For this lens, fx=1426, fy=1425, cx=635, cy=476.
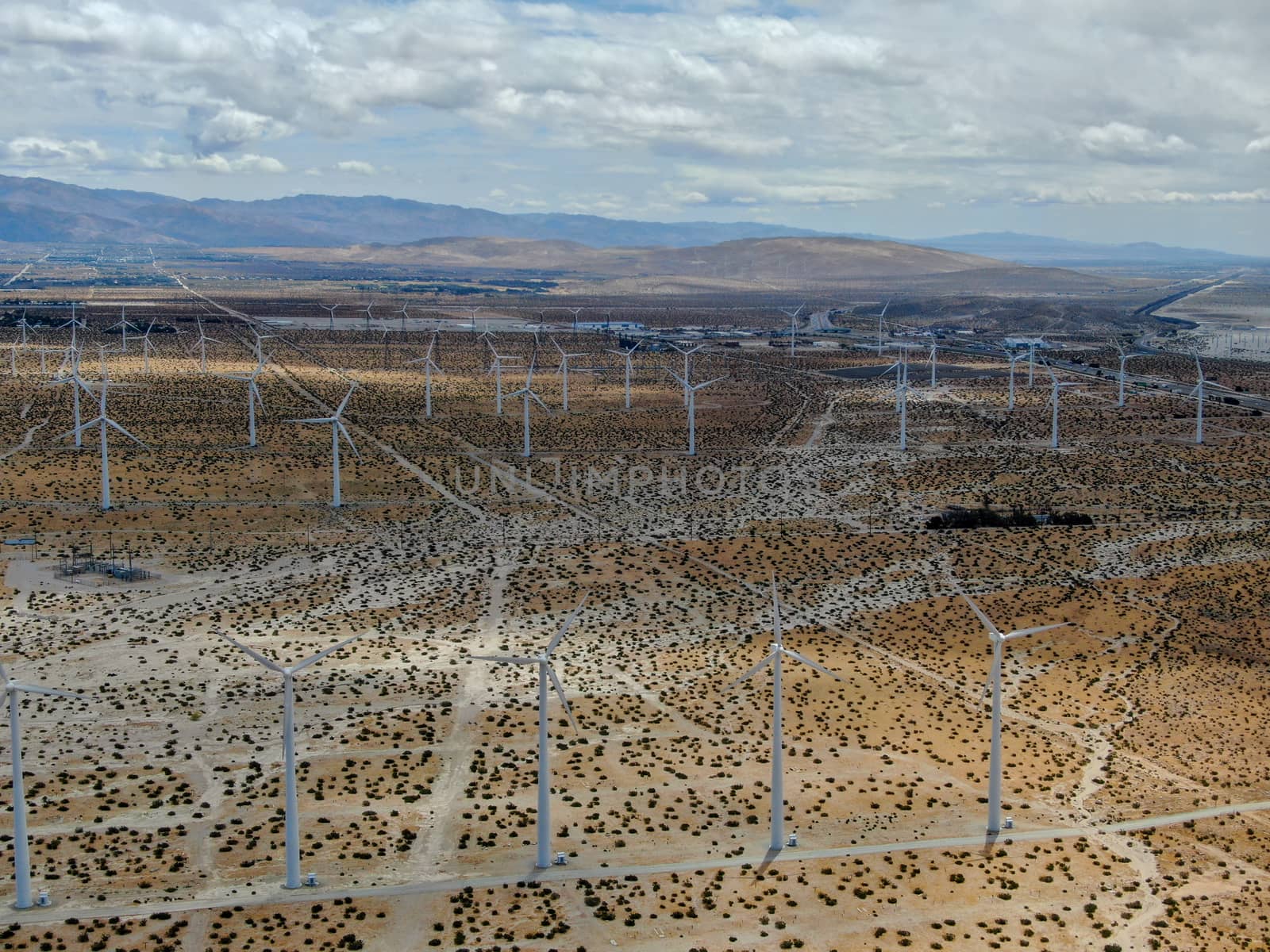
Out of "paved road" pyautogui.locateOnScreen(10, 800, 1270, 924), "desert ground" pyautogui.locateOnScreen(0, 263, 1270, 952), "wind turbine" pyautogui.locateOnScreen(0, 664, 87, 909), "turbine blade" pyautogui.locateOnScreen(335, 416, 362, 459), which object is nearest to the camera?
"wind turbine" pyautogui.locateOnScreen(0, 664, 87, 909)

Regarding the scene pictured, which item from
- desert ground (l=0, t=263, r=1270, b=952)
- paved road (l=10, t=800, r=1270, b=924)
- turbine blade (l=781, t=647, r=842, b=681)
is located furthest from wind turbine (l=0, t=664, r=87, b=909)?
turbine blade (l=781, t=647, r=842, b=681)

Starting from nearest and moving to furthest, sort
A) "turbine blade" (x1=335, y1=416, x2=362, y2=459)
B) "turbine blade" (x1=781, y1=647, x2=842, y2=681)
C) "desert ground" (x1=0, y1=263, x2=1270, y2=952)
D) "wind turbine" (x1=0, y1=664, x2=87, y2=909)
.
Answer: "wind turbine" (x1=0, y1=664, x2=87, y2=909), "desert ground" (x1=0, y1=263, x2=1270, y2=952), "turbine blade" (x1=781, y1=647, x2=842, y2=681), "turbine blade" (x1=335, y1=416, x2=362, y2=459)

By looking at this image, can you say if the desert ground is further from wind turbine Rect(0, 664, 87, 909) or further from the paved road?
wind turbine Rect(0, 664, 87, 909)

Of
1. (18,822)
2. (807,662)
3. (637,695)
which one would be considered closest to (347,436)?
(637,695)

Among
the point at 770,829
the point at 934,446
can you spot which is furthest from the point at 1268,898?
the point at 934,446

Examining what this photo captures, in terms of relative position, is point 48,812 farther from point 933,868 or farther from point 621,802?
point 933,868

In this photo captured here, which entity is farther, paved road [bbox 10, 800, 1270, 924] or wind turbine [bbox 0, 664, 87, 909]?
paved road [bbox 10, 800, 1270, 924]

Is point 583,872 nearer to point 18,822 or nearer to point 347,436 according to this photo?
point 18,822
